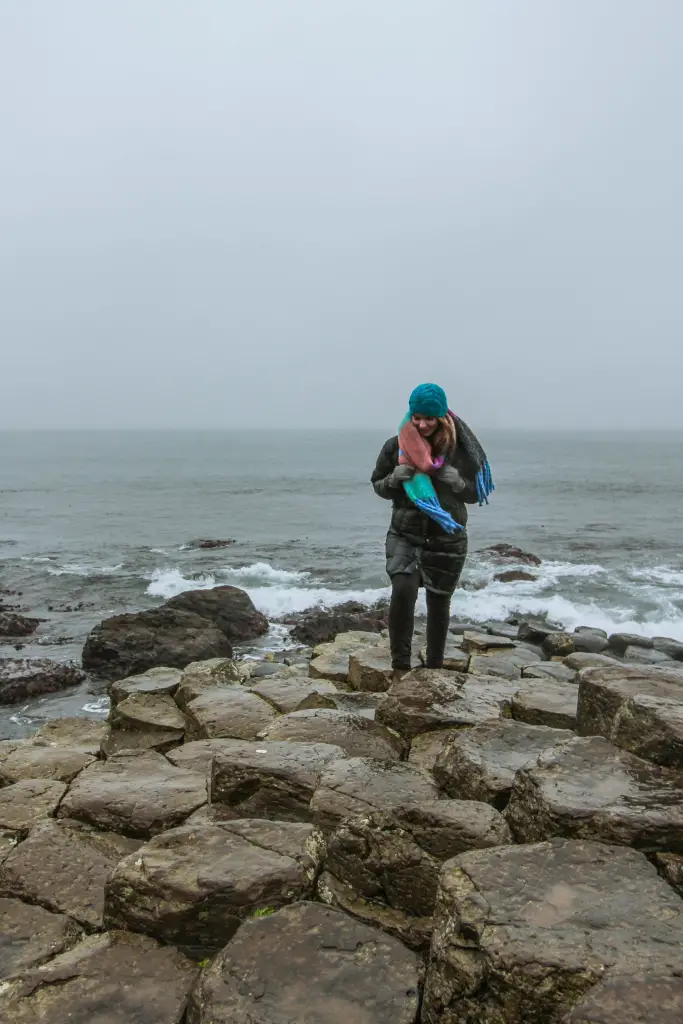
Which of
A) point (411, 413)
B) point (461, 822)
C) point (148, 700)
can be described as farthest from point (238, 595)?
point (461, 822)

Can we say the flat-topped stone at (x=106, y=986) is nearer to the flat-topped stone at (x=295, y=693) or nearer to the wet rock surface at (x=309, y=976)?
the wet rock surface at (x=309, y=976)

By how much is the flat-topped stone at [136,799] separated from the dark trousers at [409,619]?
7.48ft

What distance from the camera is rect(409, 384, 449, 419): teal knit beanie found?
5.51m

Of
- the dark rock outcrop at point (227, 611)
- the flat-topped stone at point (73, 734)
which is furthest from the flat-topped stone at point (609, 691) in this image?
the dark rock outcrop at point (227, 611)

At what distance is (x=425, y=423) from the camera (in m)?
5.71

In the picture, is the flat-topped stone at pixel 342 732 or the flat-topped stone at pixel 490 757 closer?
the flat-topped stone at pixel 490 757

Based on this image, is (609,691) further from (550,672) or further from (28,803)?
(28,803)

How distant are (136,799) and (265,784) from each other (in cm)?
95

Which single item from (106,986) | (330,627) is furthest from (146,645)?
(106,986)

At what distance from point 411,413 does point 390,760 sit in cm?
281

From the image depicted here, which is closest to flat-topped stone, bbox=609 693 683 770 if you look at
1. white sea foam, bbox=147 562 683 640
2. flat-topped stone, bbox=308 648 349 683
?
flat-topped stone, bbox=308 648 349 683

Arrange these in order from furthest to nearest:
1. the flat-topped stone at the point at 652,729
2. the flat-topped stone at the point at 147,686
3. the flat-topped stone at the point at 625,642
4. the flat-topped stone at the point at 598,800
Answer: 1. the flat-topped stone at the point at 625,642
2. the flat-topped stone at the point at 147,686
3. the flat-topped stone at the point at 652,729
4. the flat-topped stone at the point at 598,800

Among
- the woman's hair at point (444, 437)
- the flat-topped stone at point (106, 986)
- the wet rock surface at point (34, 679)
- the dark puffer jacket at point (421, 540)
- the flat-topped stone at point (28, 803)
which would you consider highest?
the woman's hair at point (444, 437)

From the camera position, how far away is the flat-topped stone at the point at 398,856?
3.09m
